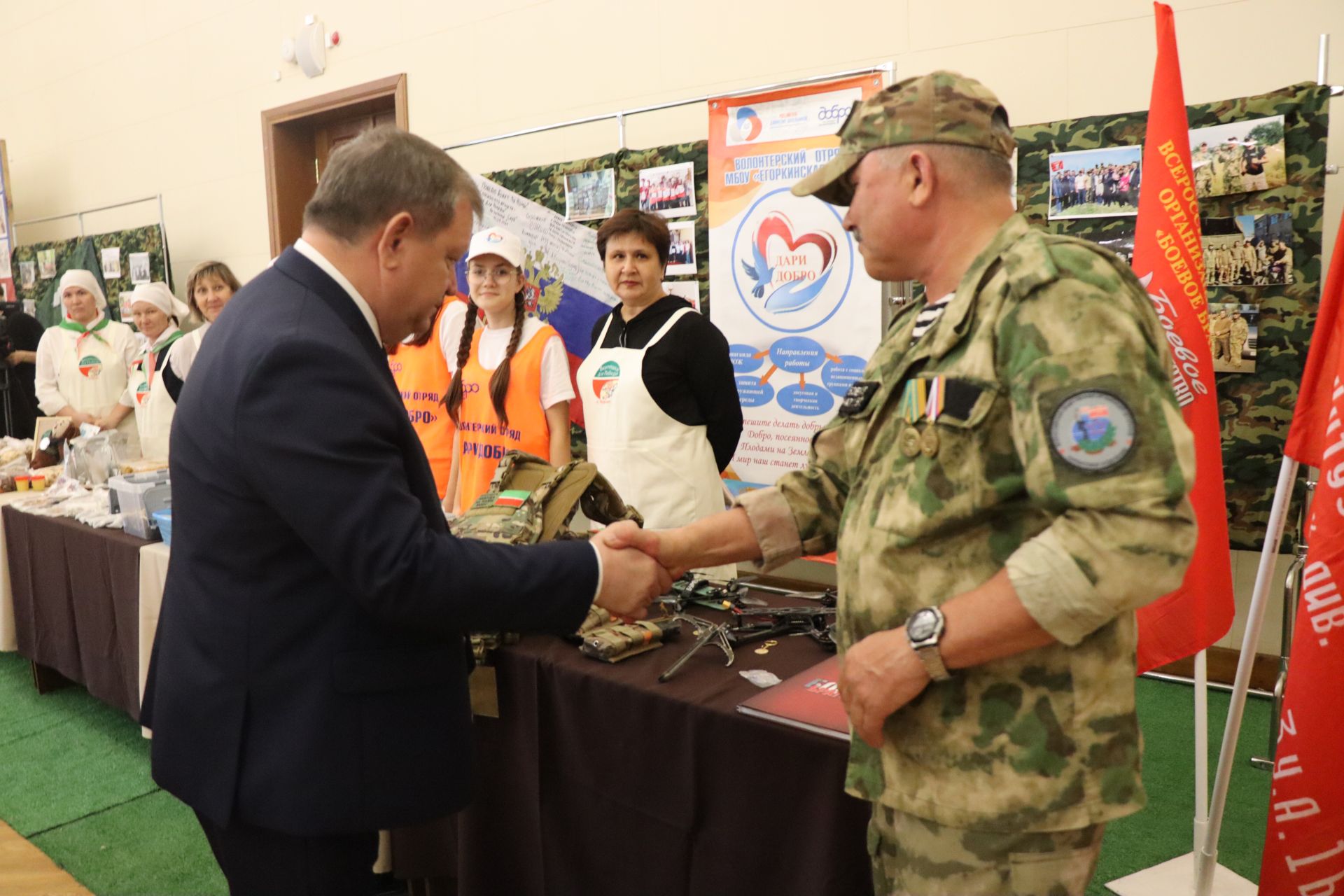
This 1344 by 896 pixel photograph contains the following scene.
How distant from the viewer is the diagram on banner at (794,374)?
3.51 metres

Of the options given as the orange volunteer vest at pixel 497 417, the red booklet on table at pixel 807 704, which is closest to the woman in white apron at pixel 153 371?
the orange volunteer vest at pixel 497 417

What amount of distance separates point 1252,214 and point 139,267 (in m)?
7.10

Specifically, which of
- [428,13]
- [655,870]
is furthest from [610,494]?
[428,13]

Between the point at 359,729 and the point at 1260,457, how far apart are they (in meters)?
2.94

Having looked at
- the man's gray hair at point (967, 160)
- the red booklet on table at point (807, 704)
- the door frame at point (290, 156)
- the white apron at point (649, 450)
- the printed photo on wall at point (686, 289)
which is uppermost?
the door frame at point (290, 156)

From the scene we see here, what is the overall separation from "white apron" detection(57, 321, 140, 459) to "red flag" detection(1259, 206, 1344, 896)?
6.09 m

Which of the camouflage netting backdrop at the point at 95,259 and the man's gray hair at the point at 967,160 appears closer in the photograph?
the man's gray hair at the point at 967,160

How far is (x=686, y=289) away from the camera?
4.20 meters

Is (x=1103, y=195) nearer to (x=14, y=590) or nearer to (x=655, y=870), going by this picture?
(x=655, y=870)

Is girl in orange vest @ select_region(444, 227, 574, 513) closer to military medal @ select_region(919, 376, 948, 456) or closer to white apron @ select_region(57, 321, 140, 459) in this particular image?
military medal @ select_region(919, 376, 948, 456)

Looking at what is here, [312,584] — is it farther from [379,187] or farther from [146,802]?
[146,802]

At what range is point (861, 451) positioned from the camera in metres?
1.27

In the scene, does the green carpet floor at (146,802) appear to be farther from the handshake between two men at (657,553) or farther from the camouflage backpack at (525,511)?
the handshake between two men at (657,553)

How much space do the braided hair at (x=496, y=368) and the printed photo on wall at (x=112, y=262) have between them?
5.39 m
